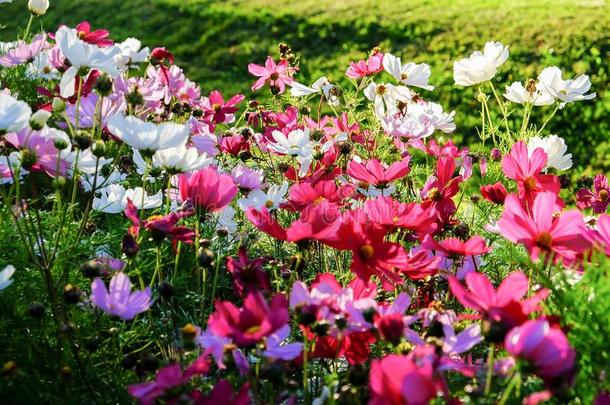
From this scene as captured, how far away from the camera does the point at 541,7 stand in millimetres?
7172

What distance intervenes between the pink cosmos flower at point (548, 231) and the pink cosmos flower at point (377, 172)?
39 centimetres

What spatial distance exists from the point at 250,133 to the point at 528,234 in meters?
1.29

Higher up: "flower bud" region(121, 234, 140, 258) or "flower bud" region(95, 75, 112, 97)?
"flower bud" region(95, 75, 112, 97)

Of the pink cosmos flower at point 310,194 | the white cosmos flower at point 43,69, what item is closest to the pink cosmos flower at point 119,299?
the pink cosmos flower at point 310,194

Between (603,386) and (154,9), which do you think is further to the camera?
(154,9)

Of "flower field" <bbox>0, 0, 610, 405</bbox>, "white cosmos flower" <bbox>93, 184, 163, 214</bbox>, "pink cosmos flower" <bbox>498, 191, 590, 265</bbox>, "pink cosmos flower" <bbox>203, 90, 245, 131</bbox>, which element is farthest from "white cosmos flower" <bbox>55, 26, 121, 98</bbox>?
"pink cosmos flower" <bbox>203, 90, 245, 131</bbox>

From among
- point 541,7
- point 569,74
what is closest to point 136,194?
point 569,74

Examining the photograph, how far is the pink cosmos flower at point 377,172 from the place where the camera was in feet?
4.64

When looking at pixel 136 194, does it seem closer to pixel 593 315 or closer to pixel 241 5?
pixel 593 315

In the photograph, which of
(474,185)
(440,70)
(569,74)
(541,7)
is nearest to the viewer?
(474,185)

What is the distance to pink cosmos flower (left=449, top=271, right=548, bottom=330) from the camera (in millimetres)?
Answer: 836

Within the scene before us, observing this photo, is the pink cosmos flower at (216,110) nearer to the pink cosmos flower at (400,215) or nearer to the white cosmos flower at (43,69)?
the white cosmos flower at (43,69)

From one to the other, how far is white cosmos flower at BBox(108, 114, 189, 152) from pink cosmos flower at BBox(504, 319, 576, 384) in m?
0.62

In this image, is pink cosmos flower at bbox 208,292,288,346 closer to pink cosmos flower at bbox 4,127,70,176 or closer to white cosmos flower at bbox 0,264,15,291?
white cosmos flower at bbox 0,264,15,291
